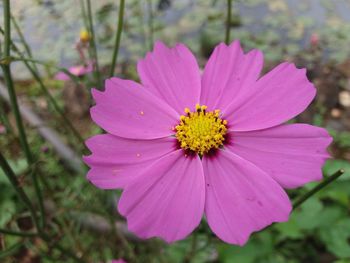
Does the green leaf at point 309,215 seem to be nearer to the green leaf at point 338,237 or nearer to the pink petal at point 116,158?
the green leaf at point 338,237

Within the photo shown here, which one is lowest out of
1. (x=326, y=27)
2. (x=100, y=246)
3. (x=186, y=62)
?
(x=100, y=246)

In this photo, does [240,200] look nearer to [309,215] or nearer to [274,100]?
[274,100]

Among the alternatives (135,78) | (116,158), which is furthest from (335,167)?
(135,78)

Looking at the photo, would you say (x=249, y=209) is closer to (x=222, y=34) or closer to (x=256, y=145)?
(x=256, y=145)

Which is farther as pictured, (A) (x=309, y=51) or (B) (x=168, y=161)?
(A) (x=309, y=51)

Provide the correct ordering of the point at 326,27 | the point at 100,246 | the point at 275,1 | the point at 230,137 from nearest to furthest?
the point at 230,137 < the point at 100,246 < the point at 326,27 < the point at 275,1

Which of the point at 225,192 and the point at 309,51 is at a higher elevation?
the point at 225,192

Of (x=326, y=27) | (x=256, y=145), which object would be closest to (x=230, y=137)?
(x=256, y=145)

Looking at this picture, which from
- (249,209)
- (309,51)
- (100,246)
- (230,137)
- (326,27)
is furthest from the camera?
(326,27)
